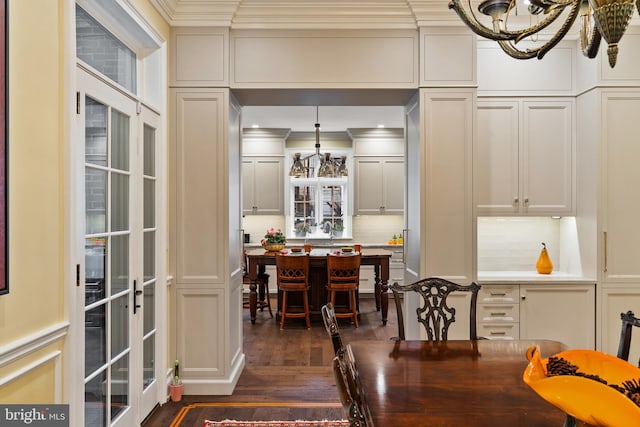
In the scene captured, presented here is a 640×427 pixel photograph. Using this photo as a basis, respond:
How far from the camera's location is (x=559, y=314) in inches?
135

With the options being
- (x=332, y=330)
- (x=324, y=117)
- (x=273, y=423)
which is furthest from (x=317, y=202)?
(x=332, y=330)

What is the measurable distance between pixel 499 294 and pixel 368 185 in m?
4.42

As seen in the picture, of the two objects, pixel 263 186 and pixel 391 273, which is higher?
pixel 263 186

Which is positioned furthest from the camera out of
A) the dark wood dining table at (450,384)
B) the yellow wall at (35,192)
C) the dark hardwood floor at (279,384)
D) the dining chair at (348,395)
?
the dark hardwood floor at (279,384)

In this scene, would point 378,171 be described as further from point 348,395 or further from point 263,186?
point 348,395

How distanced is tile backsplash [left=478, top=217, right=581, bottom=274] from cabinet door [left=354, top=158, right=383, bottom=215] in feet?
12.5

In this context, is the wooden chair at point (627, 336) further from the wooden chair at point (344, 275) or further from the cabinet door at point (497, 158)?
the wooden chair at point (344, 275)

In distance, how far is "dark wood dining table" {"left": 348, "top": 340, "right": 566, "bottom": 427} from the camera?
1.33 m

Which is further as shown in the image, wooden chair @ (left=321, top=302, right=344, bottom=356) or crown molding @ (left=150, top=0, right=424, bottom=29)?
crown molding @ (left=150, top=0, right=424, bottom=29)

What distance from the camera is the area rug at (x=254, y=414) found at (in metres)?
2.86

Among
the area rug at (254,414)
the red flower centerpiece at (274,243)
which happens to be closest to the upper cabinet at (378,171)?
the red flower centerpiece at (274,243)

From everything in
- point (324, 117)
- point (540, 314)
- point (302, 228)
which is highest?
point (324, 117)

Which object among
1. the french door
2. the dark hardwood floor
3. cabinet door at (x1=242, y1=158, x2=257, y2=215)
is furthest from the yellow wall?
cabinet door at (x1=242, y1=158, x2=257, y2=215)

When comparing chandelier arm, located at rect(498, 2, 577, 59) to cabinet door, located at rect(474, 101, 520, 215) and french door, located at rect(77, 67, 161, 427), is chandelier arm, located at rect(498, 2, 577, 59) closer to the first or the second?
cabinet door, located at rect(474, 101, 520, 215)
